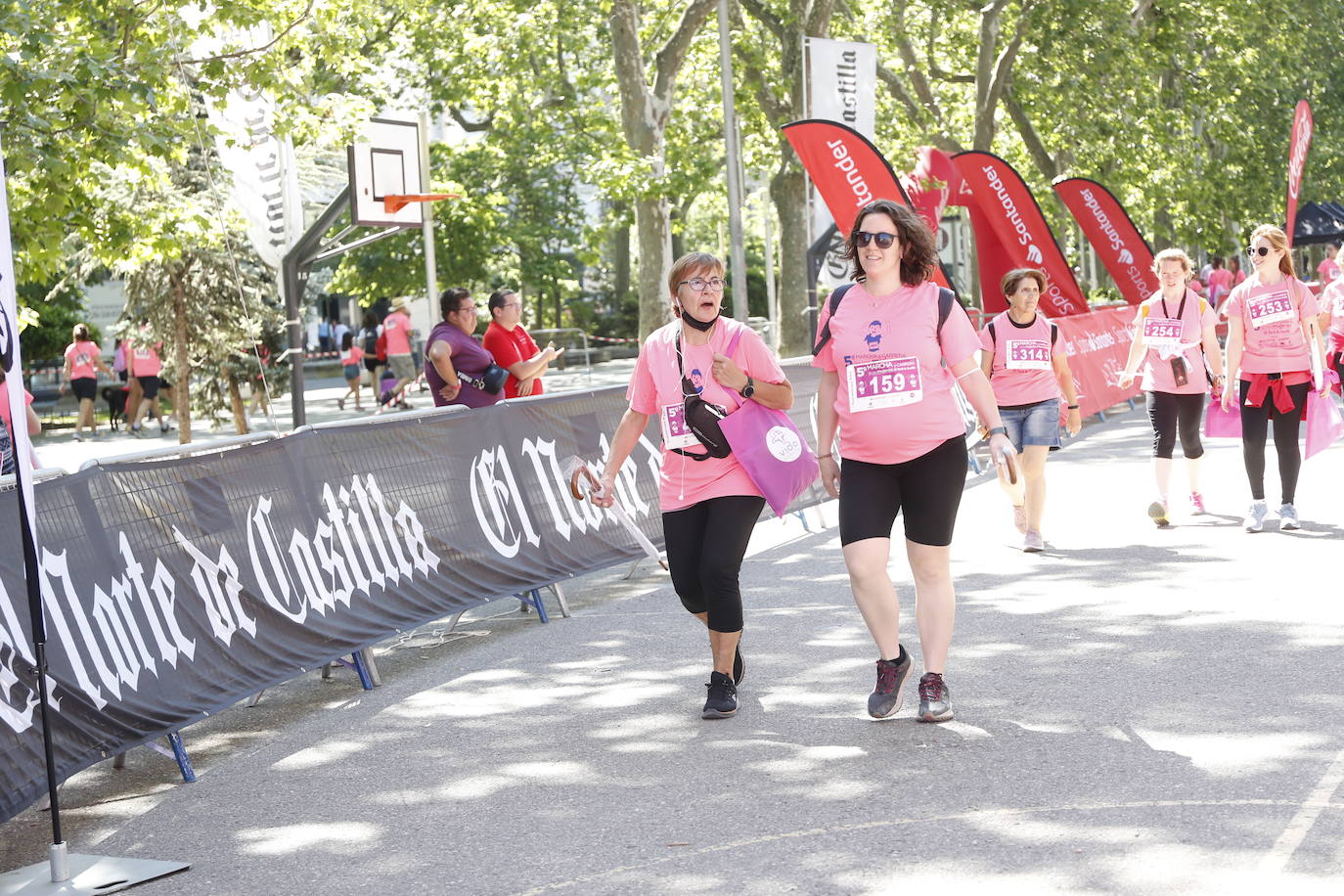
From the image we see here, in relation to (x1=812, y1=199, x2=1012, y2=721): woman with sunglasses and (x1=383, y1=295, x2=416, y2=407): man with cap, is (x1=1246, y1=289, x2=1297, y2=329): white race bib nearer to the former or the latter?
(x1=812, y1=199, x2=1012, y2=721): woman with sunglasses

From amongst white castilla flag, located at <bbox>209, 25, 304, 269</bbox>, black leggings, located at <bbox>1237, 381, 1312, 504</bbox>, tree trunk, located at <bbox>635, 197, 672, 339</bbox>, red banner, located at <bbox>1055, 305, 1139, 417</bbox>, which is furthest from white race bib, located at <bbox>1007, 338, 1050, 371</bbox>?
tree trunk, located at <bbox>635, 197, 672, 339</bbox>

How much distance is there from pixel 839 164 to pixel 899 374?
1164 cm

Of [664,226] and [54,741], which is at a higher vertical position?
[664,226]

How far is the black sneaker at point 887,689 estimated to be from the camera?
6.37 meters

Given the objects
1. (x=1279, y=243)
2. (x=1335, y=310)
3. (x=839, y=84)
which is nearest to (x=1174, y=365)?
(x=1279, y=243)

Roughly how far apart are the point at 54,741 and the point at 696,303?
2.75 m

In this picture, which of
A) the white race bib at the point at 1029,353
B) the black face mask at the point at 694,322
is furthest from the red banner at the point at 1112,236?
the black face mask at the point at 694,322

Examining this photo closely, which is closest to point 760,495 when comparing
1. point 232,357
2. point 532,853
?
point 532,853

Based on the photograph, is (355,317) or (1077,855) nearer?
(1077,855)

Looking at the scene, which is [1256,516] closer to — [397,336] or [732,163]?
[732,163]

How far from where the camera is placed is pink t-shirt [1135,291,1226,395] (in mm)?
11023

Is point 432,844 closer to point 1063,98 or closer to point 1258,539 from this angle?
point 1258,539

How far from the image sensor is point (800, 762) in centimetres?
589

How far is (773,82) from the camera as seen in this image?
96.5ft
